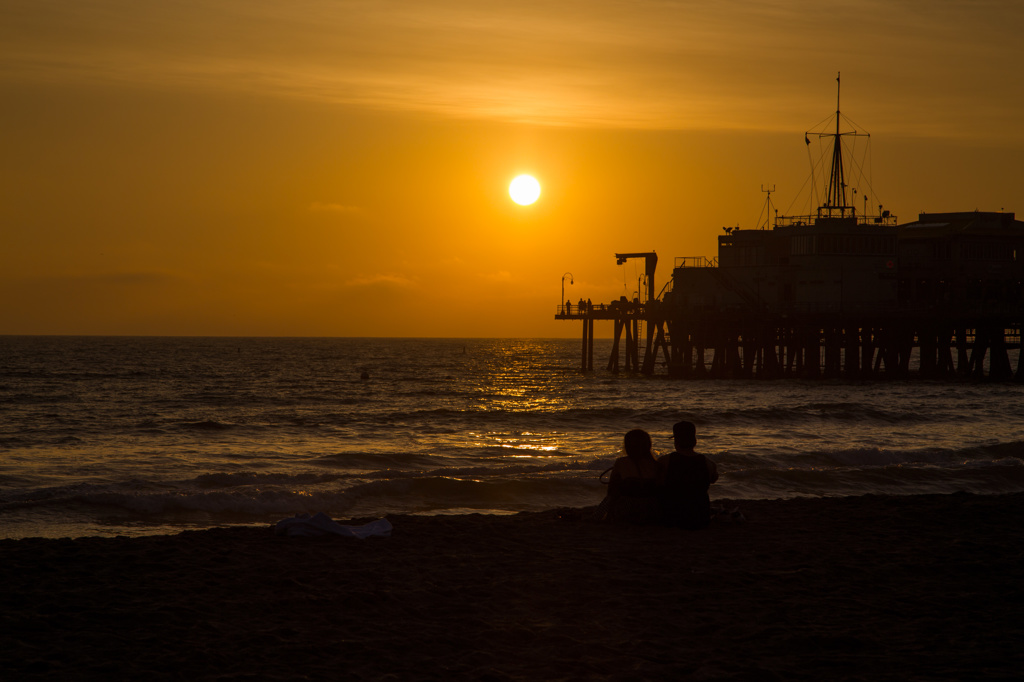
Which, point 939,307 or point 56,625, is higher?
point 939,307

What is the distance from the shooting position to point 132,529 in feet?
40.9

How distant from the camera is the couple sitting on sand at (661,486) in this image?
33.1 feet

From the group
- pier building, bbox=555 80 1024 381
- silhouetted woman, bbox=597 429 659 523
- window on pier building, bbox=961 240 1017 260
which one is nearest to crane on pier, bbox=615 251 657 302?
pier building, bbox=555 80 1024 381

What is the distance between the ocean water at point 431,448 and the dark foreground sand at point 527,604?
4.03 metres

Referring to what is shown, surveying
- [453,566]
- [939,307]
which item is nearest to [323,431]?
[453,566]

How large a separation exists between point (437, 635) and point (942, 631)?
369 centimetres

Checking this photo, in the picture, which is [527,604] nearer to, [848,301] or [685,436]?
[685,436]

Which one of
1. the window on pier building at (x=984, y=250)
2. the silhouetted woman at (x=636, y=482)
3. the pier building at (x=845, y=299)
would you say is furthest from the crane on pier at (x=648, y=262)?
the silhouetted woman at (x=636, y=482)

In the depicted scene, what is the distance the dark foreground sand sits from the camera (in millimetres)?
6023

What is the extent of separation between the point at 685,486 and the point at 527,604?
333cm

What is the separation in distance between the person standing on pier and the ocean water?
166 inches

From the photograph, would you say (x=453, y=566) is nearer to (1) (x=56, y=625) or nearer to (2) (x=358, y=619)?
(2) (x=358, y=619)

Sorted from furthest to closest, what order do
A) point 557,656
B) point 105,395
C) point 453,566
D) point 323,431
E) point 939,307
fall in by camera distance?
point 939,307
point 105,395
point 323,431
point 453,566
point 557,656

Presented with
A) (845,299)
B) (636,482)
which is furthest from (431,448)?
(845,299)
